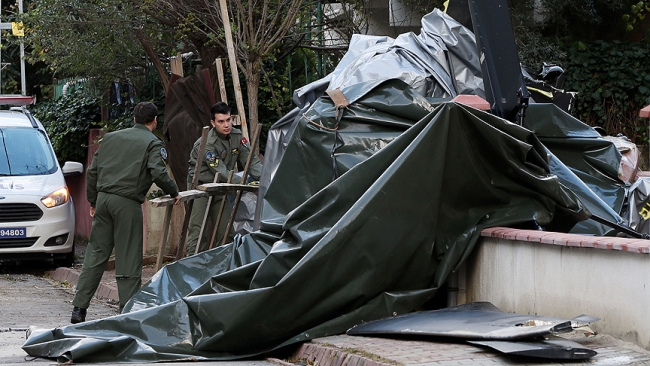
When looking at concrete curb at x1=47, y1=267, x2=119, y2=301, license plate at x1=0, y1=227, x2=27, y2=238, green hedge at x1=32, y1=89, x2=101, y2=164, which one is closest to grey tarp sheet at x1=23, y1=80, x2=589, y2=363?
concrete curb at x1=47, y1=267, x2=119, y2=301

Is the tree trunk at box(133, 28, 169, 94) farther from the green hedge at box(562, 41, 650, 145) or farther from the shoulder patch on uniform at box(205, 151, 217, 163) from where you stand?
the green hedge at box(562, 41, 650, 145)

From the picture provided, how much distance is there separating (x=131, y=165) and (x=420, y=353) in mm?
3892

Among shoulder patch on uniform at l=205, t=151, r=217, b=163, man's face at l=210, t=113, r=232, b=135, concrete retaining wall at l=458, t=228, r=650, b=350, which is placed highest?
man's face at l=210, t=113, r=232, b=135

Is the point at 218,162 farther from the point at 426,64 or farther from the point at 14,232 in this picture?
the point at 14,232

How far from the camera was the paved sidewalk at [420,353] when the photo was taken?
521 centimetres

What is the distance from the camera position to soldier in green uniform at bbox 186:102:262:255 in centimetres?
995

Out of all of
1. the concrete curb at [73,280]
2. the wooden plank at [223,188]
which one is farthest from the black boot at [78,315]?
the concrete curb at [73,280]

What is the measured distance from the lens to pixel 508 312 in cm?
625

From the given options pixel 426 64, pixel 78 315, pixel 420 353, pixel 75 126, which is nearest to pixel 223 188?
pixel 78 315

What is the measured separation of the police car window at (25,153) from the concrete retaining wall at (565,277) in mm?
7744

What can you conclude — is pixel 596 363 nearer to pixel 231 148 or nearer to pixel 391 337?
pixel 391 337

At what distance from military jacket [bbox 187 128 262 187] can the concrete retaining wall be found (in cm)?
387

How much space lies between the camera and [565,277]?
19.2 feet

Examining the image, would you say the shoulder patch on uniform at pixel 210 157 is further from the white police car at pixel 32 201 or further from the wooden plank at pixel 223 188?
the white police car at pixel 32 201
